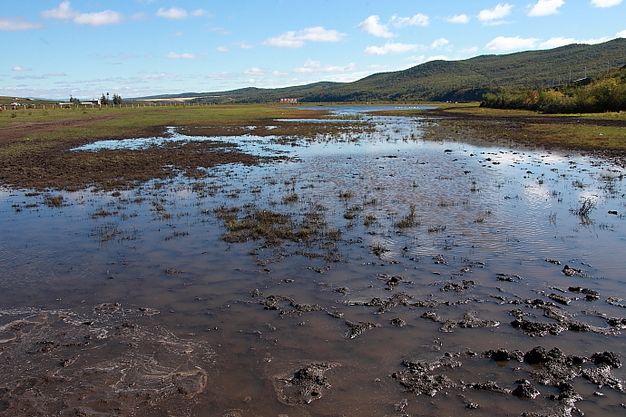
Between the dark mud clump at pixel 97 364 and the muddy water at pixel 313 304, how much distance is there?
1.4 inches

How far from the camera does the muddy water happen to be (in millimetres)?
7543

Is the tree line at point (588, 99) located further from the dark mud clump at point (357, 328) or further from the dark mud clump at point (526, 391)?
the dark mud clump at point (526, 391)

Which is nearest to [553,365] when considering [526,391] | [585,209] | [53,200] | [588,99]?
[526,391]

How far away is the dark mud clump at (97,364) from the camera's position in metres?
7.35

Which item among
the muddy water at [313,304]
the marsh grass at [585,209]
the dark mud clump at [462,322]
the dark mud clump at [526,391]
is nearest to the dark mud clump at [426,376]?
the muddy water at [313,304]

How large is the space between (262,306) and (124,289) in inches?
148

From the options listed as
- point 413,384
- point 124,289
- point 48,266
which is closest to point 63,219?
point 48,266

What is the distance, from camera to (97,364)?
27.8ft

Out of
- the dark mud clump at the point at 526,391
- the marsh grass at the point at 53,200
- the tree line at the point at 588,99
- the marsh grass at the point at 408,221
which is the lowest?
the dark mud clump at the point at 526,391

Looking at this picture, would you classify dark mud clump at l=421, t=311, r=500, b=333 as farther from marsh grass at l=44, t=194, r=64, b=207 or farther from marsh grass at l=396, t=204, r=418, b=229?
marsh grass at l=44, t=194, r=64, b=207

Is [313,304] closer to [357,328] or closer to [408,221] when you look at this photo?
[357,328]

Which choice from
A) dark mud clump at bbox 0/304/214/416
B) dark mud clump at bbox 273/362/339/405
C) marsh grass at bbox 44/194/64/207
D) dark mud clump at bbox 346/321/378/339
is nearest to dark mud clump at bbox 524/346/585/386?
dark mud clump at bbox 346/321/378/339

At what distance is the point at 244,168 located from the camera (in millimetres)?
30531

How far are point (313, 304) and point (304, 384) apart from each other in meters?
3.14
